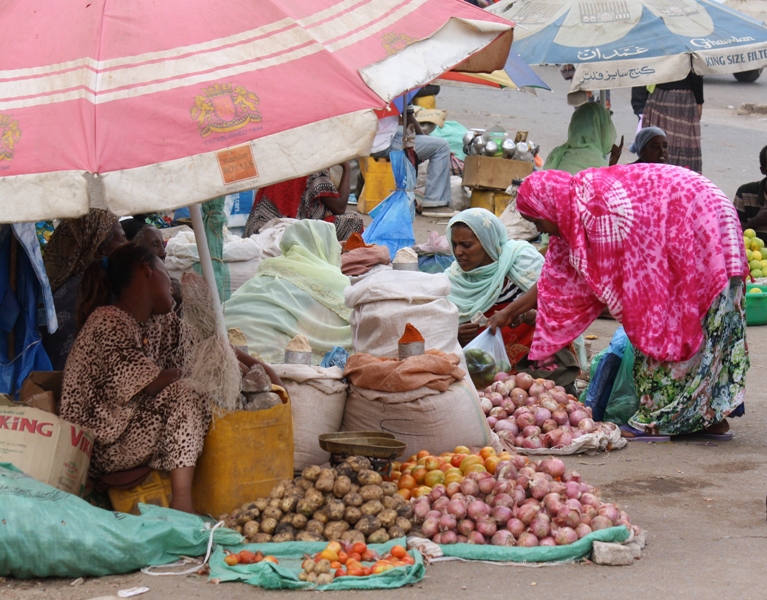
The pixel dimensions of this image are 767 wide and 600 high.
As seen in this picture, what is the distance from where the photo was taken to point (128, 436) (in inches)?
162

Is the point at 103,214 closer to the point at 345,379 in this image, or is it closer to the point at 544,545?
the point at 345,379

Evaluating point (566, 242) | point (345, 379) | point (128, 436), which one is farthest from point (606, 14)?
point (128, 436)

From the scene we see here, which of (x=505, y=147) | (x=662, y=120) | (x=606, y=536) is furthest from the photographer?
(x=505, y=147)

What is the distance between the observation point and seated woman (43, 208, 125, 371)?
5059mm

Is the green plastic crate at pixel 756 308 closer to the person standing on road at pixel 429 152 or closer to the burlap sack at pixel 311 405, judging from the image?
the person standing on road at pixel 429 152

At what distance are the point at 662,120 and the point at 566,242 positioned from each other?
4.76 meters

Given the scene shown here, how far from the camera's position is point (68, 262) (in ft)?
17.0

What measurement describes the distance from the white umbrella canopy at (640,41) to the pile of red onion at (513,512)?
444 cm

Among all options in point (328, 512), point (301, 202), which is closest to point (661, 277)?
point (328, 512)

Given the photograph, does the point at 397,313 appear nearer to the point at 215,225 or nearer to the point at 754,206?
the point at 215,225

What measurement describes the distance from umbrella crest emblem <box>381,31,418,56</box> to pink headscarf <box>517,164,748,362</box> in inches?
74.8

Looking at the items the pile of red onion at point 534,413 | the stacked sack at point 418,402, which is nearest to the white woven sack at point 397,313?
the stacked sack at point 418,402

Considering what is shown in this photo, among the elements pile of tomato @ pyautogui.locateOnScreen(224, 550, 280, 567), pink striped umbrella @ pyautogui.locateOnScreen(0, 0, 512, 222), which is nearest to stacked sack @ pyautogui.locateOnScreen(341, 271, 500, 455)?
pile of tomato @ pyautogui.locateOnScreen(224, 550, 280, 567)

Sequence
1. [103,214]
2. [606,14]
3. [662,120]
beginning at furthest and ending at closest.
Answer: [662,120] → [606,14] → [103,214]
